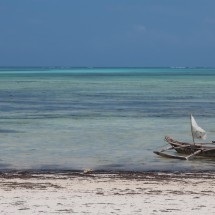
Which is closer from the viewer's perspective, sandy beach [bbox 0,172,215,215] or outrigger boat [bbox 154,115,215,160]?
sandy beach [bbox 0,172,215,215]

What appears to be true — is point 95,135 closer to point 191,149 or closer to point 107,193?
point 191,149

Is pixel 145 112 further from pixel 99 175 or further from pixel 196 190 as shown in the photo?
pixel 196 190

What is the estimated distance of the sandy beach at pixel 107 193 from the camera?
13109 millimetres

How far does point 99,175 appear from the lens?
19078mm

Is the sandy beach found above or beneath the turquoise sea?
beneath

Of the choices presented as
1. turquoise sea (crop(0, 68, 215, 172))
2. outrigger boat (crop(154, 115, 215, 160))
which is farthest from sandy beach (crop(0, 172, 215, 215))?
outrigger boat (crop(154, 115, 215, 160))

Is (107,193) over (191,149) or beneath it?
beneath

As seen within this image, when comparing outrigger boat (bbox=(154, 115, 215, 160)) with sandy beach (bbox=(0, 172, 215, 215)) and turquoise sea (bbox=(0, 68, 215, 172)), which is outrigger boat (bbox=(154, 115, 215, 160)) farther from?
sandy beach (bbox=(0, 172, 215, 215))

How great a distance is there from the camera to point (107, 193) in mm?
15227

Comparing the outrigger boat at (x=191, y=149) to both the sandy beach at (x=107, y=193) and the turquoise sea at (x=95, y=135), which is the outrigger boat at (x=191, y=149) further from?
the sandy beach at (x=107, y=193)

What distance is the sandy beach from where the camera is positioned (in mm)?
13109

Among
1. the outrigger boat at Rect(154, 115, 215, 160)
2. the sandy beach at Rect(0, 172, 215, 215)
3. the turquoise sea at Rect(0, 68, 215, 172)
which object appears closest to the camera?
the sandy beach at Rect(0, 172, 215, 215)

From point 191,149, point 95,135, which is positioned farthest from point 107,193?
point 95,135

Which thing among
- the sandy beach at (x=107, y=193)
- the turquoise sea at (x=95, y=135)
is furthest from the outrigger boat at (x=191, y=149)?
the sandy beach at (x=107, y=193)
